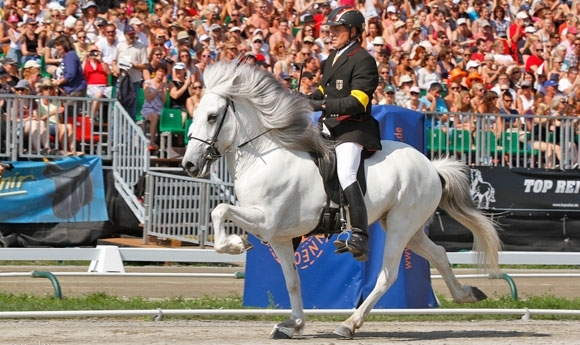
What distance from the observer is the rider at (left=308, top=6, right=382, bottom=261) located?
10.5m

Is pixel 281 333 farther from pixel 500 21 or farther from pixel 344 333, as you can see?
pixel 500 21

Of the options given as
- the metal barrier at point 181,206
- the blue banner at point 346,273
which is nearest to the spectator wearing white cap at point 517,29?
the metal barrier at point 181,206

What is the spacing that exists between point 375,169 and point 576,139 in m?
10.9

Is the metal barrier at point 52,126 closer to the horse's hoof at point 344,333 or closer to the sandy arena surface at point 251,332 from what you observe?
the sandy arena surface at point 251,332

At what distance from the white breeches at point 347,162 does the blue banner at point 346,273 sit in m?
1.69

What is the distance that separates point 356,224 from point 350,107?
1011 mm

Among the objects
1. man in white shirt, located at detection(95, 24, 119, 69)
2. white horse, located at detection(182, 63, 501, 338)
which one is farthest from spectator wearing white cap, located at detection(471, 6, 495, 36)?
white horse, located at detection(182, 63, 501, 338)

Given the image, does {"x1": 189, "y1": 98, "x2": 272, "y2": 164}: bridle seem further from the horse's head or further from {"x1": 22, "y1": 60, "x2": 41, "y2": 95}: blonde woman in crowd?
{"x1": 22, "y1": 60, "x2": 41, "y2": 95}: blonde woman in crowd

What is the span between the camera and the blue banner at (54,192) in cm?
1823

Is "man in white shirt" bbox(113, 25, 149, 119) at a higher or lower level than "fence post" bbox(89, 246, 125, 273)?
higher

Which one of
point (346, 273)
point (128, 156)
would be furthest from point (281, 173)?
point (128, 156)

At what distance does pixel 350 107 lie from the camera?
34.7ft

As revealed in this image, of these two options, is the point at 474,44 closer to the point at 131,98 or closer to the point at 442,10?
the point at 442,10

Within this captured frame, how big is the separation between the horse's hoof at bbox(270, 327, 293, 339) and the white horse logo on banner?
9981 millimetres
